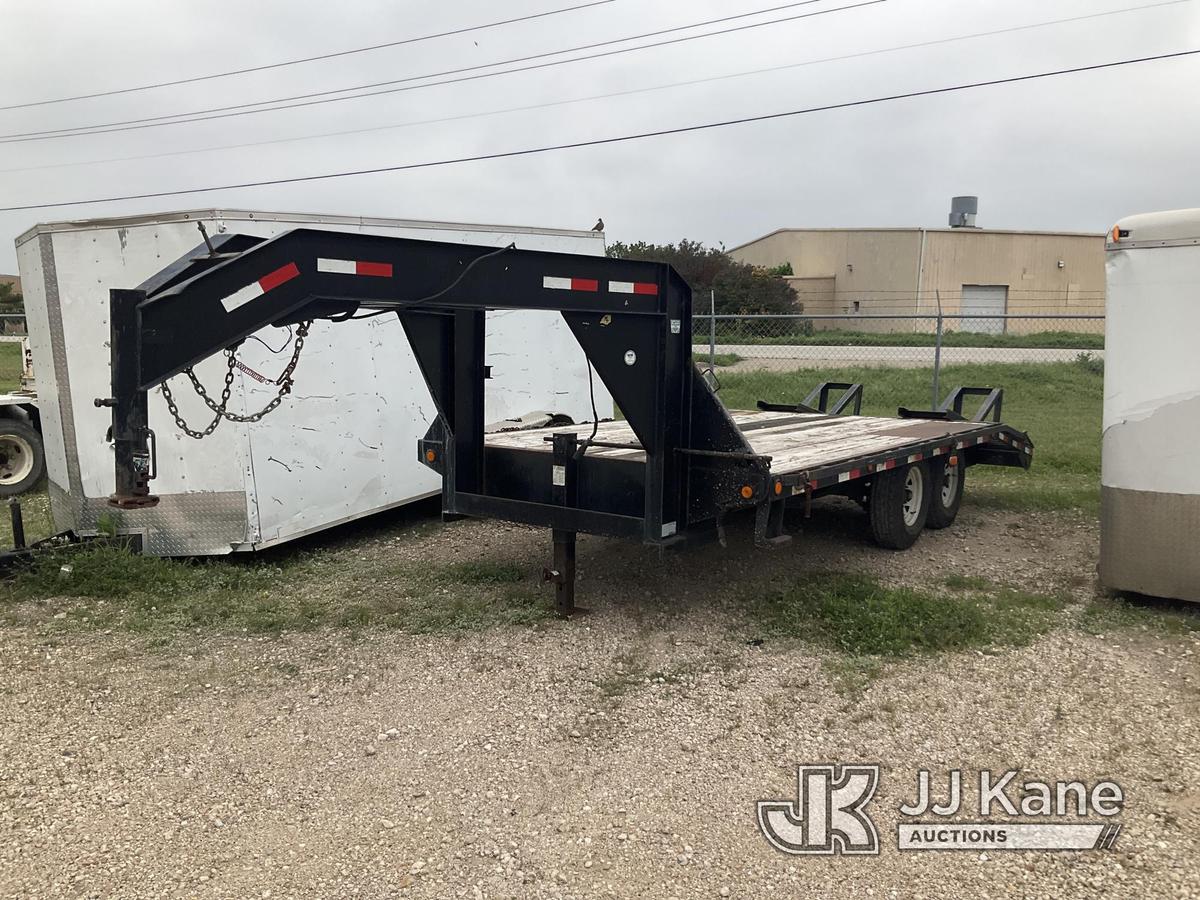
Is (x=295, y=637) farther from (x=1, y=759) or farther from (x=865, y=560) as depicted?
(x=865, y=560)

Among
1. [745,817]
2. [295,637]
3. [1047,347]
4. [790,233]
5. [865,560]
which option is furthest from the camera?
[790,233]

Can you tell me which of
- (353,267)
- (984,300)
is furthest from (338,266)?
(984,300)

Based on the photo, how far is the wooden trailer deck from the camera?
6039mm

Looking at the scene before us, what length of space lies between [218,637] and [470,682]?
170cm

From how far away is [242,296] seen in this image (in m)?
3.58

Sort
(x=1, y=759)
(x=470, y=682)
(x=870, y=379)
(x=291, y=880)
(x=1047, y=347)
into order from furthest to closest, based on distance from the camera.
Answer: (x=1047, y=347)
(x=870, y=379)
(x=470, y=682)
(x=1, y=759)
(x=291, y=880)

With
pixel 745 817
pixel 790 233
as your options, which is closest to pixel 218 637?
pixel 745 817

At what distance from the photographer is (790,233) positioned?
46375 millimetres

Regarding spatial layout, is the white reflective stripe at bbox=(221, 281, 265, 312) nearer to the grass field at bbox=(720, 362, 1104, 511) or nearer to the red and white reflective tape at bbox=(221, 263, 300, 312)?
the red and white reflective tape at bbox=(221, 263, 300, 312)

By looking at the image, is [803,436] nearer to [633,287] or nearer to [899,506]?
[899,506]

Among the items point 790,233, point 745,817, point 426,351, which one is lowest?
point 745,817

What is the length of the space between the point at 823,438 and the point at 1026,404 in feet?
34.7

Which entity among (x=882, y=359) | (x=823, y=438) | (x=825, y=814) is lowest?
(x=825, y=814)

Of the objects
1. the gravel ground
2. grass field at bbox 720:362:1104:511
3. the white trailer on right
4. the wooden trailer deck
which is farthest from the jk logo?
grass field at bbox 720:362:1104:511
